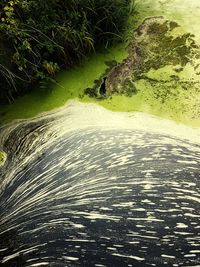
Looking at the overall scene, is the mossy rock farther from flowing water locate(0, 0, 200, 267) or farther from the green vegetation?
the green vegetation

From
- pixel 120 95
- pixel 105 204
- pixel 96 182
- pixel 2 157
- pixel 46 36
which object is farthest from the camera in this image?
pixel 120 95

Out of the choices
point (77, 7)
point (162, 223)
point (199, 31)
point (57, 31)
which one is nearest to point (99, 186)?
point (162, 223)

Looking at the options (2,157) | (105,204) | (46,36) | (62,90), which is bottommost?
(105,204)

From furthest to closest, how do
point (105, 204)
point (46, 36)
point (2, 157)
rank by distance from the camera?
point (46, 36), point (2, 157), point (105, 204)

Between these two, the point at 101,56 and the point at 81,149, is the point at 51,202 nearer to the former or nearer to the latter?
the point at 81,149

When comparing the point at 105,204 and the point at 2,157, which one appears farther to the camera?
the point at 2,157

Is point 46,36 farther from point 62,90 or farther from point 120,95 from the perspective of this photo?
point 120,95

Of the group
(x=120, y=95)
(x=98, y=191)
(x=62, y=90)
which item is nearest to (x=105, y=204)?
(x=98, y=191)
